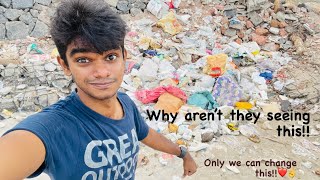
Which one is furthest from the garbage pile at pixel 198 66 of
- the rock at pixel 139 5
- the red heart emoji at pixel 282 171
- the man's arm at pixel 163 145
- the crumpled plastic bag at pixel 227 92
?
the man's arm at pixel 163 145

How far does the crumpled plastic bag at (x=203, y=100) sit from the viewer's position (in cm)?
525

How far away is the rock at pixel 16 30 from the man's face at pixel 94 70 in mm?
6033

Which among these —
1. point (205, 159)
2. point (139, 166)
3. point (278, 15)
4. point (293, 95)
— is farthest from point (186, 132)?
point (278, 15)

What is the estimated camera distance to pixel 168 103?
201 inches

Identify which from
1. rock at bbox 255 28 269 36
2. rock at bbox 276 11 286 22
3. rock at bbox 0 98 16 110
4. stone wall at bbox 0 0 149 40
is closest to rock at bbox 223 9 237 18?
rock at bbox 255 28 269 36

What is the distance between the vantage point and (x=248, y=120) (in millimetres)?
5043

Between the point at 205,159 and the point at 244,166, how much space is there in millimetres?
431

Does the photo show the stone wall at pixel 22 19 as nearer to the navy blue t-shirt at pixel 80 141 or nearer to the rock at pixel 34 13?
the rock at pixel 34 13

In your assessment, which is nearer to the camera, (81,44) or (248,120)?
(81,44)

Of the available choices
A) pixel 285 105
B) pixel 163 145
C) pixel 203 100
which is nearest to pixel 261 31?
pixel 285 105

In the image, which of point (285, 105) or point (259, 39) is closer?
point (285, 105)

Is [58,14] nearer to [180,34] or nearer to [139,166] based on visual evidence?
[139,166]

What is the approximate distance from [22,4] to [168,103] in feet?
13.0

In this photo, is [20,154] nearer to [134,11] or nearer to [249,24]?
[134,11]
